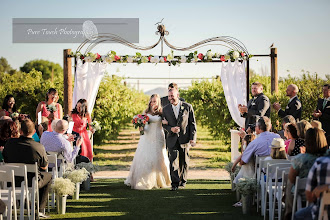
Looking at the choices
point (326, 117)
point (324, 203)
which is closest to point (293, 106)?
point (326, 117)

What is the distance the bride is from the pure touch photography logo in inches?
119

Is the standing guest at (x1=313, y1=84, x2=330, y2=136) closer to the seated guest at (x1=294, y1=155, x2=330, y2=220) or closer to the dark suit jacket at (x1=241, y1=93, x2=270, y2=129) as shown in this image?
the dark suit jacket at (x1=241, y1=93, x2=270, y2=129)

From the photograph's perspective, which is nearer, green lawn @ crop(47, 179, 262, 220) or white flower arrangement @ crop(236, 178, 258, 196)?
white flower arrangement @ crop(236, 178, 258, 196)

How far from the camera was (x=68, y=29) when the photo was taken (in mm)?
12648

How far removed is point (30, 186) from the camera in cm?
668

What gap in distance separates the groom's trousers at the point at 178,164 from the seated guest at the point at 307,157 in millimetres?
3745

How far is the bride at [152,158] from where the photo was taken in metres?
9.52

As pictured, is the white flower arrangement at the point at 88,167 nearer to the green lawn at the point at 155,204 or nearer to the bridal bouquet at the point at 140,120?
the green lawn at the point at 155,204

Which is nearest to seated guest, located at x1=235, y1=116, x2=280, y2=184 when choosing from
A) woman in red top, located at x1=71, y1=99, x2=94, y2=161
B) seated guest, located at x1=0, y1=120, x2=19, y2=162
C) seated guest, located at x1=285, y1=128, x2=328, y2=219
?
seated guest, located at x1=285, y1=128, x2=328, y2=219

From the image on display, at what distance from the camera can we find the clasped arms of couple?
9453 mm

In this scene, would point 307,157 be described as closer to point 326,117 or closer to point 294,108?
point 294,108

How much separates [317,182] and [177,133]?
15.5ft

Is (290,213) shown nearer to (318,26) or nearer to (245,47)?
(245,47)

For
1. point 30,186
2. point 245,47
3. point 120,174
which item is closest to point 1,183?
point 30,186
